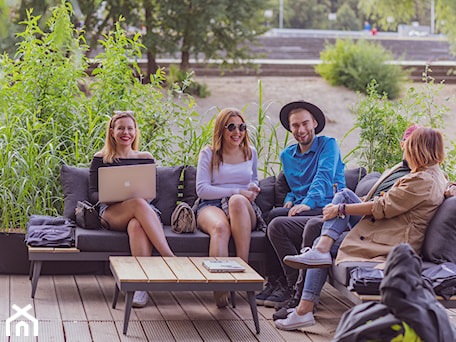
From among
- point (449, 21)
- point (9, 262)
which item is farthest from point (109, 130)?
point (449, 21)

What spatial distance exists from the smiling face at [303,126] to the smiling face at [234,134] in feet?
1.16

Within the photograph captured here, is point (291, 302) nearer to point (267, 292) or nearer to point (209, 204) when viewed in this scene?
point (267, 292)

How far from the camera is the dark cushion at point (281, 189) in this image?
199 inches

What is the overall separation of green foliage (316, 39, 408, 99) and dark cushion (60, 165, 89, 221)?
12.1 m

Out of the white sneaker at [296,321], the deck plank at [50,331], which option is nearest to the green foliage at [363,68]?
the white sneaker at [296,321]

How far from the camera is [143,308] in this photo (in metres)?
4.29

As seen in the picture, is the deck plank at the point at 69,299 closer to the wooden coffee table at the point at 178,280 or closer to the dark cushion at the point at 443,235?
the wooden coffee table at the point at 178,280

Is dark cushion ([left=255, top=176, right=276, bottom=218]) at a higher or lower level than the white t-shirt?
lower

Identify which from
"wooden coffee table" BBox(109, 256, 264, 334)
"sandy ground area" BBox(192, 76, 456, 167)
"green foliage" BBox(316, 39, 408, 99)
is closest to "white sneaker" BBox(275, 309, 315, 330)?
"wooden coffee table" BBox(109, 256, 264, 334)

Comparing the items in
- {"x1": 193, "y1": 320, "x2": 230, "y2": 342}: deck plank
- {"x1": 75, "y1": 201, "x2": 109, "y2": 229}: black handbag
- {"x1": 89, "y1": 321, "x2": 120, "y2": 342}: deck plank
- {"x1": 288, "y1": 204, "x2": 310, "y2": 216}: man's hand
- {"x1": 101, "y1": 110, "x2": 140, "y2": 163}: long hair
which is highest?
{"x1": 101, "y1": 110, "x2": 140, "y2": 163}: long hair

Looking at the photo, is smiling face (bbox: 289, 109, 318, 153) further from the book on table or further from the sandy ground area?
the sandy ground area

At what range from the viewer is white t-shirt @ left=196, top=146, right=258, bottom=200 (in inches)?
188

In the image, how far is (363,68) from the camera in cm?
1678

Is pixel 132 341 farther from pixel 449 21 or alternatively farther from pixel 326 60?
pixel 326 60
